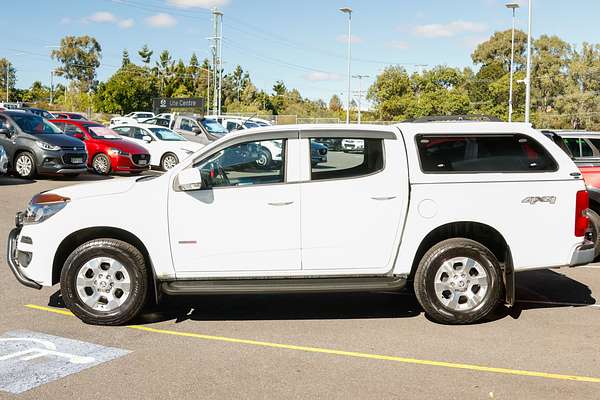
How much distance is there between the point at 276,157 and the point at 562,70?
81.5m

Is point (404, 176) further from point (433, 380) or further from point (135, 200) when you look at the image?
point (135, 200)

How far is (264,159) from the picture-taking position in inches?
242

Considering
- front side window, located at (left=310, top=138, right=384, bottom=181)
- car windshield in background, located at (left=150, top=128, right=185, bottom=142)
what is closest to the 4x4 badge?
front side window, located at (left=310, top=138, right=384, bottom=181)

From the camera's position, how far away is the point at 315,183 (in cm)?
598

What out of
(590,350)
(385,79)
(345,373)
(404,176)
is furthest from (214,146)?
(385,79)

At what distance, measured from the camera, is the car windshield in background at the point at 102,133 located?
21109mm

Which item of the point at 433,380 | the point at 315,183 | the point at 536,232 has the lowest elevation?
the point at 433,380

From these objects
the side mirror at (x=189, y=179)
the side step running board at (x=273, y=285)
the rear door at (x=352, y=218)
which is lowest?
the side step running board at (x=273, y=285)

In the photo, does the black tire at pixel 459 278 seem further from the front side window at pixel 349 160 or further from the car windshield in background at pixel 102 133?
the car windshield in background at pixel 102 133

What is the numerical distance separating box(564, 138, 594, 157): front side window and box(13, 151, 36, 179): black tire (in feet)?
44.5

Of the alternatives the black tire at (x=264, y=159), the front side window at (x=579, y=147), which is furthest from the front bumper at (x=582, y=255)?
the front side window at (x=579, y=147)

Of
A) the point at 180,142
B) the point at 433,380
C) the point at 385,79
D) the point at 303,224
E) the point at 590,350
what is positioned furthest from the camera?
the point at 385,79

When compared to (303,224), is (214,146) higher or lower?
higher

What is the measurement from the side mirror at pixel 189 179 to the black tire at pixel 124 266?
0.73 m
